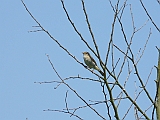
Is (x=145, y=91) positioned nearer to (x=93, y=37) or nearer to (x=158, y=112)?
(x=158, y=112)

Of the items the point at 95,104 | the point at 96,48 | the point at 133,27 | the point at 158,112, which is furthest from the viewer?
the point at 133,27

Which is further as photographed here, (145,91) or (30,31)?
(30,31)

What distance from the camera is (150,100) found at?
141 inches

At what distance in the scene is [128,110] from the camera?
3.48 meters

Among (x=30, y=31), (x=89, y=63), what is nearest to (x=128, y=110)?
(x=30, y=31)

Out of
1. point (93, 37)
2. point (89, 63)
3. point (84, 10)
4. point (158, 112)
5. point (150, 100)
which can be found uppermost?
point (89, 63)

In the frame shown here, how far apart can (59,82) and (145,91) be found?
971 mm

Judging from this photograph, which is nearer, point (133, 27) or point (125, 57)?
point (125, 57)

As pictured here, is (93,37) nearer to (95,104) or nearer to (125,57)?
(125,57)

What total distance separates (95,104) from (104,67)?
47cm

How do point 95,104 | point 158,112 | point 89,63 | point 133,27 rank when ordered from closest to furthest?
1. point 158,112
2. point 95,104
3. point 133,27
4. point 89,63

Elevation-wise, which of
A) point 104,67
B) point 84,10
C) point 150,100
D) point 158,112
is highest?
point 84,10

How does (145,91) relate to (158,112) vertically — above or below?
above

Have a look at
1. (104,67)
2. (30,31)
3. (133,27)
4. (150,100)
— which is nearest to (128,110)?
(150,100)
